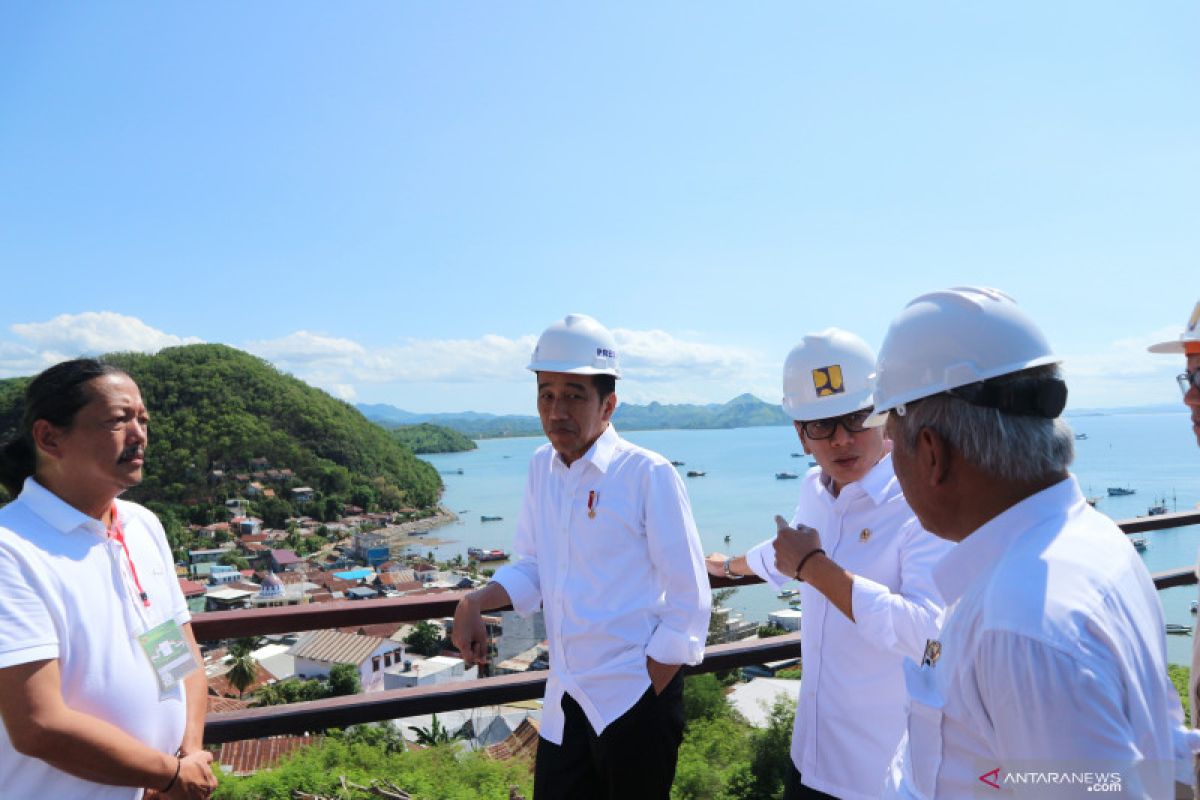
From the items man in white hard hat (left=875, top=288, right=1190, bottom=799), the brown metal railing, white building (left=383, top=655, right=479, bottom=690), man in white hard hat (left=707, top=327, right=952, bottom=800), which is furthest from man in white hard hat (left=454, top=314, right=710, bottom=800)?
white building (left=383, top=655, right=479, bottom=690)

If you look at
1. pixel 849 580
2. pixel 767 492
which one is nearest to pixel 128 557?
pixel 849 580

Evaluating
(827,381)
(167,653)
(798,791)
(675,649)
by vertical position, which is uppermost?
(827,381)

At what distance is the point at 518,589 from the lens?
2479 mm

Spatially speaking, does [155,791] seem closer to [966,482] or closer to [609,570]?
[609,570]

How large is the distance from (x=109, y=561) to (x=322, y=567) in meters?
46.1

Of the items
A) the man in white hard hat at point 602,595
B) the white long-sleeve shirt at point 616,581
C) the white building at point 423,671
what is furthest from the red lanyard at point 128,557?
the white building at point 423,671

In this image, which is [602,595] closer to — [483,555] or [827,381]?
[827,381]

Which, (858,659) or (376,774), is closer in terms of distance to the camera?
(858,659)

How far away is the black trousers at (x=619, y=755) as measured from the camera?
2170 millimetres

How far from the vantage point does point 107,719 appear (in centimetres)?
177

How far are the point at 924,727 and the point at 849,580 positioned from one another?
65 centimetres

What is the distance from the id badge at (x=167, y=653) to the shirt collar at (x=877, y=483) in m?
1.84

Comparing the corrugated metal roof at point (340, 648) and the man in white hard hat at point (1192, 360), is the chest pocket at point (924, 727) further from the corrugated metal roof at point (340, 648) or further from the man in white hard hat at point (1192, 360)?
the corrugated metal roof at point (340, 648)

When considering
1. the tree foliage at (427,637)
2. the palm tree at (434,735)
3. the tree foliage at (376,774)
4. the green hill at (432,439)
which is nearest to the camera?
the tree foliage at (376,774)
